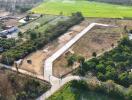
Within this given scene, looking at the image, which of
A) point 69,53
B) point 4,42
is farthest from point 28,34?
point 69,53

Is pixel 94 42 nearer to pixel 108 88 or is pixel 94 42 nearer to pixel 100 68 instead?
pixel 100 68

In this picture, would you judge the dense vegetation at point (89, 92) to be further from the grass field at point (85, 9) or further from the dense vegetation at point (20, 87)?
the grass field at point (85, 9)

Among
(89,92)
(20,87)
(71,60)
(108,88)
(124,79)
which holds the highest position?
(71,60)

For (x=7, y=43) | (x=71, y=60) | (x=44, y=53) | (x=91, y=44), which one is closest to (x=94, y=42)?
(x=91, y=44)

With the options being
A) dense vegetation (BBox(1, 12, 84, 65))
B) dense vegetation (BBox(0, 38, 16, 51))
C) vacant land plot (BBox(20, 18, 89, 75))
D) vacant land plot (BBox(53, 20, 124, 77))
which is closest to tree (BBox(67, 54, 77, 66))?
vacant land plot (BBox(53, 20, 124, 77))

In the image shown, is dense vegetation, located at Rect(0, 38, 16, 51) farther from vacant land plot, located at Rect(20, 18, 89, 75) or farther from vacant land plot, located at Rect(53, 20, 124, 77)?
vacant land plot, located at Rect(53, 20, 124, 77)

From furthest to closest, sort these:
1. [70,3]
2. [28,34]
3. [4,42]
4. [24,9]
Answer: [70,3]
[24,9]
[28,34]
[4,42]

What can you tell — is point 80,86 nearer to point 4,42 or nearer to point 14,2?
point 4,42
